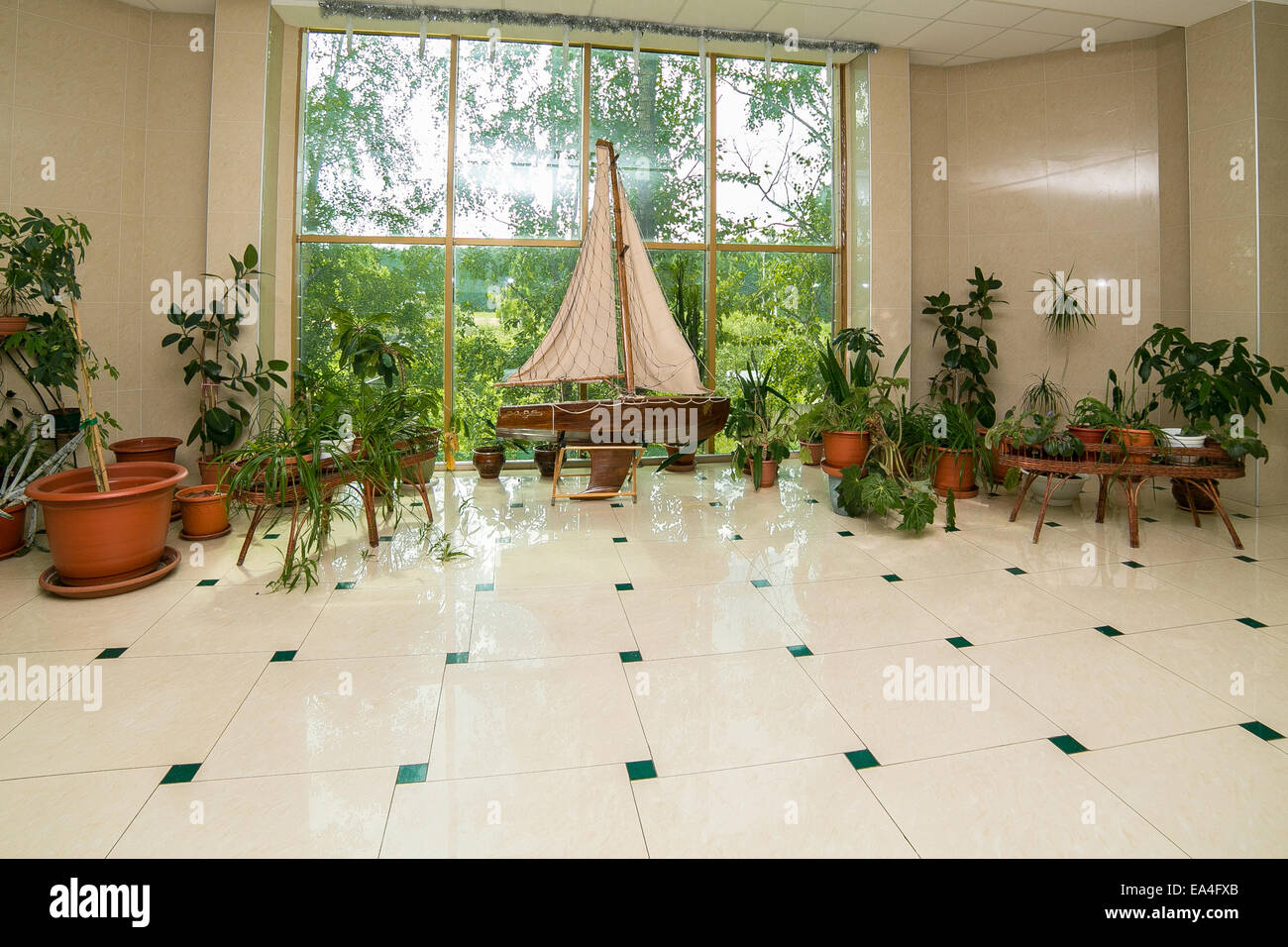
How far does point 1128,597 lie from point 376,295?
19.4 ft

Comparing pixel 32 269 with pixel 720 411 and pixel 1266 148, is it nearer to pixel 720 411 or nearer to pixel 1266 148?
pixel 720 411

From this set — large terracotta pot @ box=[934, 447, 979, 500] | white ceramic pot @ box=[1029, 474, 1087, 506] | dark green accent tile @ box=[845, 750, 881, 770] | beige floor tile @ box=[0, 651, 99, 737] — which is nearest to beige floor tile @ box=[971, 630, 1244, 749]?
dark green accent tile @ box=[845, 750, 881, 770]

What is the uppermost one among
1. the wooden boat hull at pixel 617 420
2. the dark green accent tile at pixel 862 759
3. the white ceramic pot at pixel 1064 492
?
the wooden boat hull at pixel 617 420

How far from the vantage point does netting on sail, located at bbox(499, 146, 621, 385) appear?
5.99 metres

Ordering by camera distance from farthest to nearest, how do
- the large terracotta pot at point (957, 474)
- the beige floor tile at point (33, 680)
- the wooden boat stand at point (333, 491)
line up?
the large terracotta pot at point (957, 474)
the wooden boat stand at point (333, 491)
the beige floor tile at point (33, 680)

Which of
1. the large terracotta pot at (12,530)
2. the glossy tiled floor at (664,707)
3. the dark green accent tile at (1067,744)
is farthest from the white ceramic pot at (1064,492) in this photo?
the large terracotta pot at (12,530)

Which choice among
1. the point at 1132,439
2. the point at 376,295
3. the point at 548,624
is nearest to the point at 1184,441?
the point at 1132,439

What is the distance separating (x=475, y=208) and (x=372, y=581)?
4.08m

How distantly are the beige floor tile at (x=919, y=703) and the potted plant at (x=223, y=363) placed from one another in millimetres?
4573

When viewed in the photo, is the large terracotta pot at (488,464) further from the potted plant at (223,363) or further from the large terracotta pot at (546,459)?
the potted plant at (223,363)

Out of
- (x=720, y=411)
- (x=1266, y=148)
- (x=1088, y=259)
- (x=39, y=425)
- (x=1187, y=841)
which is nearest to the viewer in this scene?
(x=1187, y=841)

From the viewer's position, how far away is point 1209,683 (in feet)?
8.37

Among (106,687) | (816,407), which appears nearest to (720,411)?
(816,407)

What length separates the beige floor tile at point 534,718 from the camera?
83.7 inches
